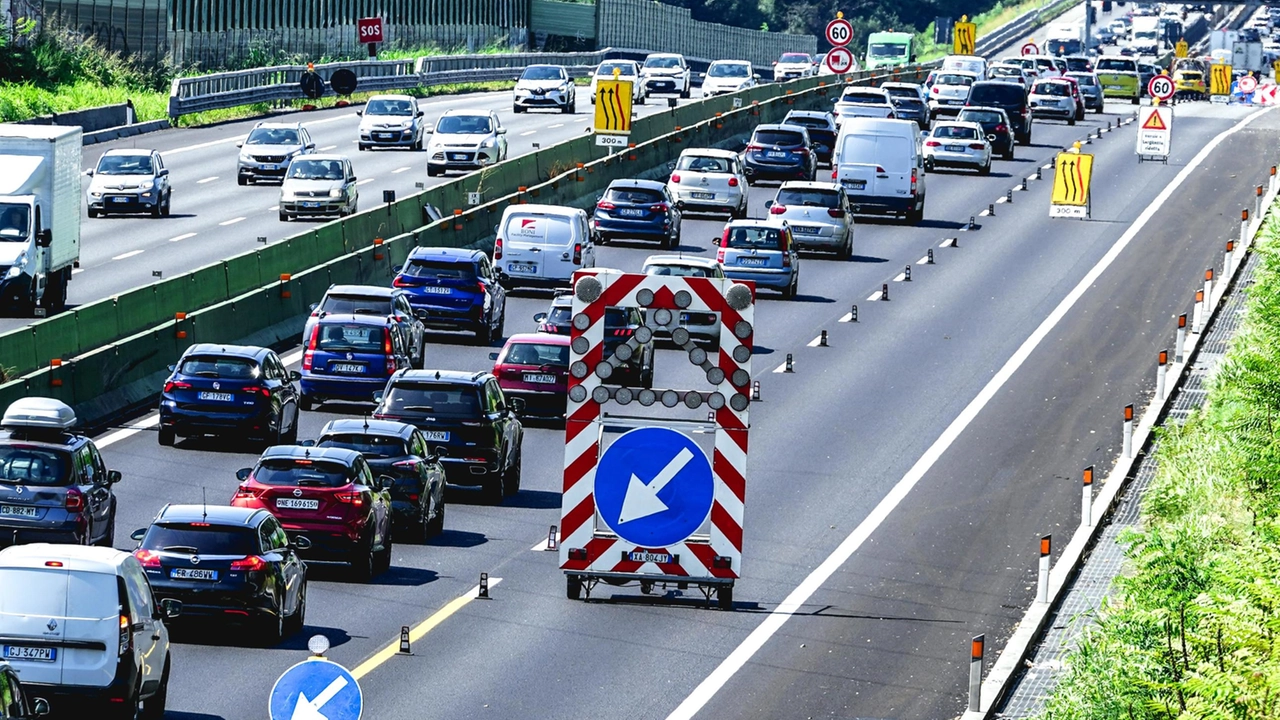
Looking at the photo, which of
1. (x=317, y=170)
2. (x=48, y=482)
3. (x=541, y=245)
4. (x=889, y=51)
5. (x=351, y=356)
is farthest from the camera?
(x=889, y=51)

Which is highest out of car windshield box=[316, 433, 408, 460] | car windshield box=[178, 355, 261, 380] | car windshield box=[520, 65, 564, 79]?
car windshield box=[520, 65, 564, 79]

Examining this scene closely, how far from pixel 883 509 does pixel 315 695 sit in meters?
19.6

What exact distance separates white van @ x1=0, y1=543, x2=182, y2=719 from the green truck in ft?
295

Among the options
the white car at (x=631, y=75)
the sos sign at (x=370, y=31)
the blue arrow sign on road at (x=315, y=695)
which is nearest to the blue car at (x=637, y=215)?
the white car at (x=631, y=75)

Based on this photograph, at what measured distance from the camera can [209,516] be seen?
74.5 feet

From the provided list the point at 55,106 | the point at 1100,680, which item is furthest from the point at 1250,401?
the point at 55,106

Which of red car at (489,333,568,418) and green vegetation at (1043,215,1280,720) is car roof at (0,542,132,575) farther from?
red car at (489,333,568,418)

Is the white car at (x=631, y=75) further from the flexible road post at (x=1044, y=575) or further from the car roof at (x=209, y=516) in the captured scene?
the car roof at (x=209, y=516)

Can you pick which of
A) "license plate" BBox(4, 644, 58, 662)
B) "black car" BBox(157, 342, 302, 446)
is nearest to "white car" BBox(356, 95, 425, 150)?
"black car" BBox(157, 342, 302, 446)

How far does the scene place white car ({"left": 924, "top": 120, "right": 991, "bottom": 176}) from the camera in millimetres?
66062

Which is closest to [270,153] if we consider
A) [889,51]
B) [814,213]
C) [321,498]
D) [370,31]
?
[814,213]

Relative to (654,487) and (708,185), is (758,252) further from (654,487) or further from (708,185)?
(654,487)

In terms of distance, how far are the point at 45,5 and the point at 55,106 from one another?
54.4 feet

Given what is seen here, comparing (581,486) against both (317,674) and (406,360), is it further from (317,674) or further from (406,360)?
(406,360)
